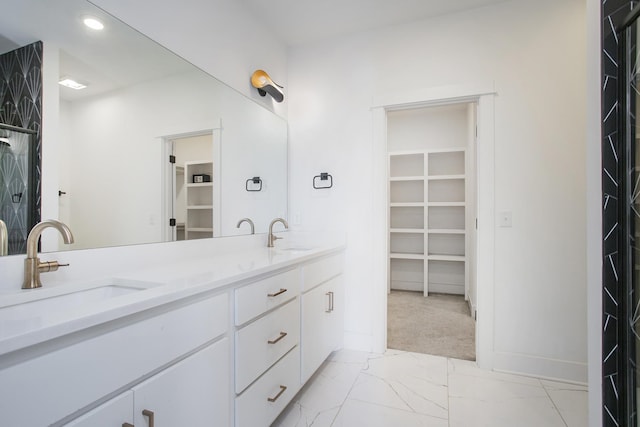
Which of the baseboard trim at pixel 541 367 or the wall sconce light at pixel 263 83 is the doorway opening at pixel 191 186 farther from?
the baseboard trim at pixel 541 367

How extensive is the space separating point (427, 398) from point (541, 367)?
91cm

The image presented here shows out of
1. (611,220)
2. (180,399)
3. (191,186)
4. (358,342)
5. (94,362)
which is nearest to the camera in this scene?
(94,362)

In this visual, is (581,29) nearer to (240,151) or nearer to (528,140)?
(528,140)

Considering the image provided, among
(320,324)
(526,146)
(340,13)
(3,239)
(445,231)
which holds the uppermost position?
(340,13)

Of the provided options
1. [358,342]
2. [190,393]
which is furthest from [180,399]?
[358,342]

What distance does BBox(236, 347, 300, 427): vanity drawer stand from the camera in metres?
1.25

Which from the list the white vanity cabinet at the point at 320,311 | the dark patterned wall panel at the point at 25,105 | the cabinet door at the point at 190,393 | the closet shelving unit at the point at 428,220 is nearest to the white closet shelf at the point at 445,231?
the closet shelving unit at the point at 428,220

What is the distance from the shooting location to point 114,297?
3.58 feet

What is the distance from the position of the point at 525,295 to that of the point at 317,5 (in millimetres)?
2533

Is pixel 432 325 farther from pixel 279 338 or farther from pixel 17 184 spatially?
pixel 17 184

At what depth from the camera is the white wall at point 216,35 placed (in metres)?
1.47

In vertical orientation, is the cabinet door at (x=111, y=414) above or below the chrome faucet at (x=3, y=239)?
below

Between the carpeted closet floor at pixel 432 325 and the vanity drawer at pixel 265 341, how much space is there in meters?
1.28

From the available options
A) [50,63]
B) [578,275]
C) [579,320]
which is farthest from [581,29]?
[50,63]
